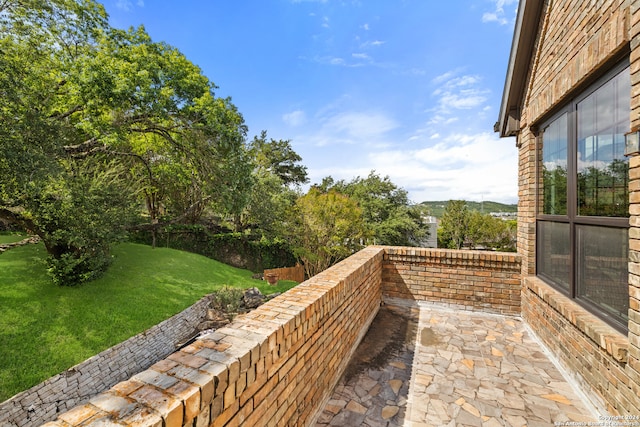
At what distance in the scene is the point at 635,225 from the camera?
195 centimetres

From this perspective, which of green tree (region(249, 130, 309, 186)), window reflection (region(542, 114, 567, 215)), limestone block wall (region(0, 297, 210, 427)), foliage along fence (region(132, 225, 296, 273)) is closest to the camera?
window reflection (region(542, 114, 567, 215))

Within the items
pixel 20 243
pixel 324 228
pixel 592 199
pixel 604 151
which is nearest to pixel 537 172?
pixel 592 199

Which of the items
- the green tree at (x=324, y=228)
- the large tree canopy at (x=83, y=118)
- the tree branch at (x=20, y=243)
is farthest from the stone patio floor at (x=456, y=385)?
the tree branch at (x=20, y=243)

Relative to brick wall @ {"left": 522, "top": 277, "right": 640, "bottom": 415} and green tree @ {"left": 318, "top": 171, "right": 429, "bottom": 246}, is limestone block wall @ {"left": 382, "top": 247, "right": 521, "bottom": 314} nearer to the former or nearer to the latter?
brick wall @ {"left": 522, "top": 277, "right": 640, "bottom": 415}

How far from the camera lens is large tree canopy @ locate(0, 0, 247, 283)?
671 centimetres

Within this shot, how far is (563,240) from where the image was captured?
131 inches

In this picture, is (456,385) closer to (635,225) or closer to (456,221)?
(635,225)

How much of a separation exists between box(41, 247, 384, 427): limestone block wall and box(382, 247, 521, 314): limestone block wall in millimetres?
2350

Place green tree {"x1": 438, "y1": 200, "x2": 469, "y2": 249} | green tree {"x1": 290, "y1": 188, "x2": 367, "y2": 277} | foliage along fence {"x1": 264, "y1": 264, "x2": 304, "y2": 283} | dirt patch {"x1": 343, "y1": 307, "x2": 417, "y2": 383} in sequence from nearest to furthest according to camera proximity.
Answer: dirt patch {"x1": 343, "y1": 307, "x2": 417, "y2": 383} < green tree {"x1": 290, "y1": 188, "x2": 367, "y2": 277} < foliage along fence {"x1": 264, "y1": 264, "x2": 304, "y2": 283} < green tree {"x1": 438, "y1": 200, "x2": 469, "y2": 249}

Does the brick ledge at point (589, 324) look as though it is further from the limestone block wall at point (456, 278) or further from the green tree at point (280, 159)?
the green tree at point (280, 159)

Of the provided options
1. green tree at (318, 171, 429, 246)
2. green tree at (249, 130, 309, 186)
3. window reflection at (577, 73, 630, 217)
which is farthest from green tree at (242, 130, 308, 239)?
window reflection at (577, 73, 630, 217)

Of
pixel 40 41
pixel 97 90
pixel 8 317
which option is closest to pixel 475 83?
pixel 97 90

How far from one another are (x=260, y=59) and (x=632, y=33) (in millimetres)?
13864

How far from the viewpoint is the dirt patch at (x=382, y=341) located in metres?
3.16
